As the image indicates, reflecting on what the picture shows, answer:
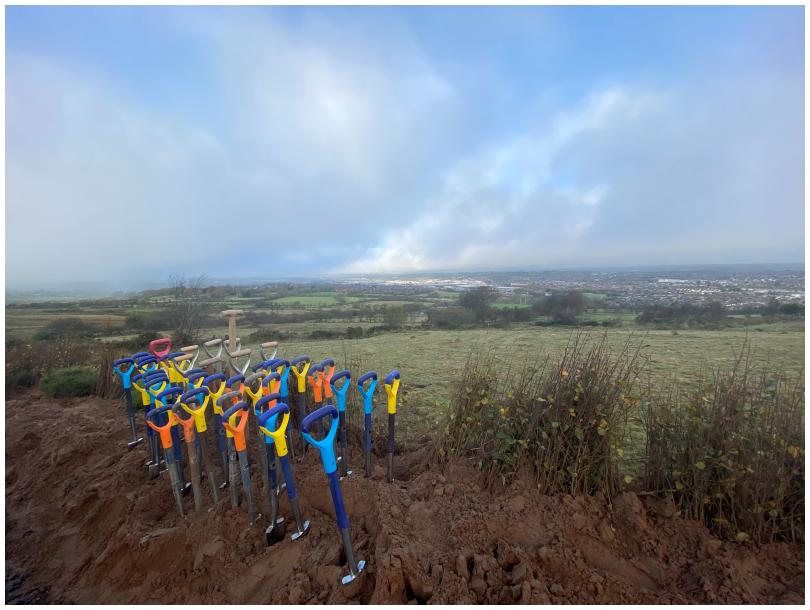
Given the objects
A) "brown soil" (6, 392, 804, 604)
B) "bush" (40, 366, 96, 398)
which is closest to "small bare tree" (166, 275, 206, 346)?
"bush" (40, 366, 96, 398)

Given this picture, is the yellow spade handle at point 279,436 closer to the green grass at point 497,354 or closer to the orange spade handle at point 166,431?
the orange spade handle at point 166,431

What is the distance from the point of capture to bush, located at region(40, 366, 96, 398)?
7344 mm

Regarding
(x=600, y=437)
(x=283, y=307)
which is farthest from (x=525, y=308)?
(x=600, y=437)

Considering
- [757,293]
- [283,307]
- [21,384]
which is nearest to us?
[21,384]

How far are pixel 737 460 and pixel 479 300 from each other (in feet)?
58.6

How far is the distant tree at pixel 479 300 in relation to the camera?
20.0 m

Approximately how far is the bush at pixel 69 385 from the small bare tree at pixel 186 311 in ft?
13.0

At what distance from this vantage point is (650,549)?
2787 mm

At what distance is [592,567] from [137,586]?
3580 mm

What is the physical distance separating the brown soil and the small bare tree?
820cm

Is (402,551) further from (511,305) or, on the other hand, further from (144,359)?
(511,305)

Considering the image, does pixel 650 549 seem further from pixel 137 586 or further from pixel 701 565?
pixel 137 586

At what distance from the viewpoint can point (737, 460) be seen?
2.98m

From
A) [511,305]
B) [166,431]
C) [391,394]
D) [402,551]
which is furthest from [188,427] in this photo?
[511,305]
